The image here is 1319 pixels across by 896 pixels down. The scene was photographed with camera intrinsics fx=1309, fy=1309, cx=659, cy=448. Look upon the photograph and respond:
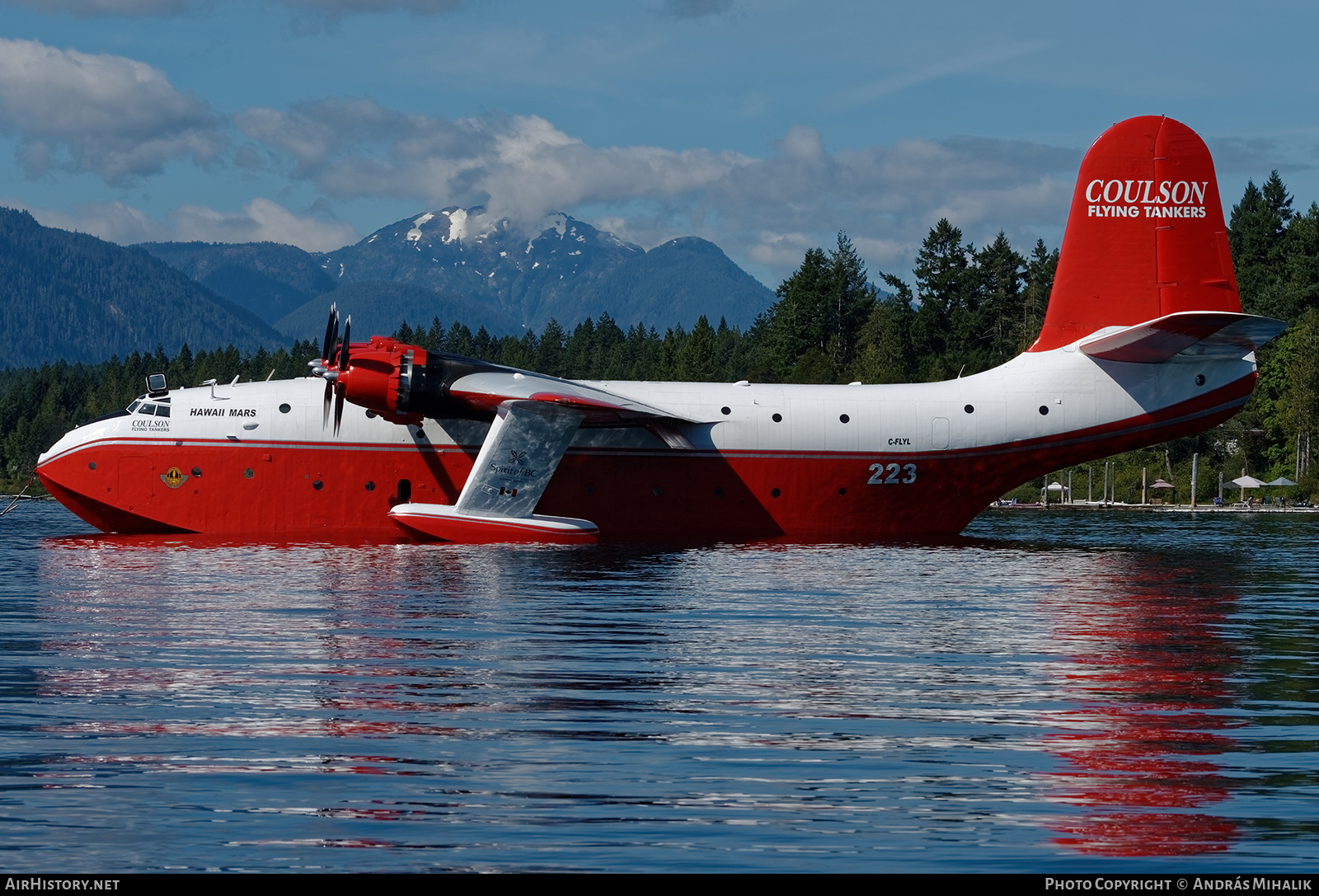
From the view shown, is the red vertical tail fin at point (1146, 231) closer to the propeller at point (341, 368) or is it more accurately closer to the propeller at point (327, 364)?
the propeller at point (341, 368)

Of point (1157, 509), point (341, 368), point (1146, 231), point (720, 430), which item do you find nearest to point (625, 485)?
point (720, 430)

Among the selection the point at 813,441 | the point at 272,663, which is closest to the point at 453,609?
the point at 272,663

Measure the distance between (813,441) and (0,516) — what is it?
28.6 meters

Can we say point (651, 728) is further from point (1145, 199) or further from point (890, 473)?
point (1145, 199)

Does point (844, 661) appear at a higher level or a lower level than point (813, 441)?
lower

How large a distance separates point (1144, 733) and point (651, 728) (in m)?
3.61

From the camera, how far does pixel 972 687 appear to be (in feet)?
37.8

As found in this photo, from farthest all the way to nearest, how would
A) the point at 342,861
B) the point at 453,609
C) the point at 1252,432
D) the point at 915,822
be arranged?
the point at 1252,432, the point at 453,609, the point at 915,822, the point at 342,861

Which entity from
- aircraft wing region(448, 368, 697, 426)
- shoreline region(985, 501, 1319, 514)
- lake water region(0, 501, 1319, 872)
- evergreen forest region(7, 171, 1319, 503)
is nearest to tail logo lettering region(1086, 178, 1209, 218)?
aircraft wing region(448, 368, 697, 426)

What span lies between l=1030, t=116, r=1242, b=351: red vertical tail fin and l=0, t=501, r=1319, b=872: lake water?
13.0 m

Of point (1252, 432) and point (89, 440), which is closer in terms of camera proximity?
point (89, 440)

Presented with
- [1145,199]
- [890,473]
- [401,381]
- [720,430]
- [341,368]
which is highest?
[1145,199]

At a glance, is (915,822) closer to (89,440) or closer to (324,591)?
(324,591)

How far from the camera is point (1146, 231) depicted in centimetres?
3106
